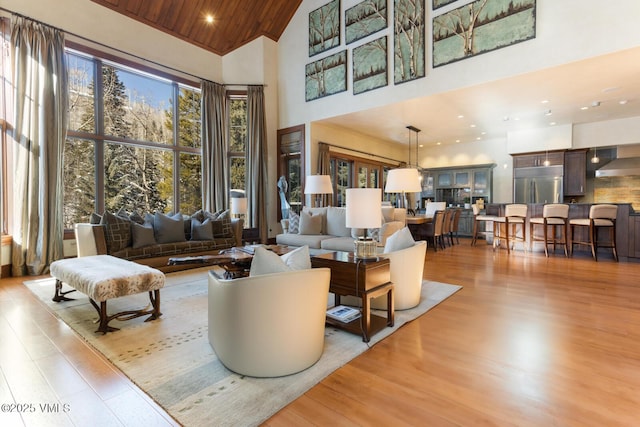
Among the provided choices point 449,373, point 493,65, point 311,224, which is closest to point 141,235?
point 311,224

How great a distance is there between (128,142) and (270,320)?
6007 mm

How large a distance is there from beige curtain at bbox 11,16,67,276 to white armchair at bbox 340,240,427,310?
196 inches

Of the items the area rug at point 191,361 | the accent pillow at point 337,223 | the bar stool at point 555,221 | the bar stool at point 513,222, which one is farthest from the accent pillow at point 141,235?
the bar stool at point 555,221

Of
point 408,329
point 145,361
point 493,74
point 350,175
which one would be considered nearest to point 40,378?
point 145,361

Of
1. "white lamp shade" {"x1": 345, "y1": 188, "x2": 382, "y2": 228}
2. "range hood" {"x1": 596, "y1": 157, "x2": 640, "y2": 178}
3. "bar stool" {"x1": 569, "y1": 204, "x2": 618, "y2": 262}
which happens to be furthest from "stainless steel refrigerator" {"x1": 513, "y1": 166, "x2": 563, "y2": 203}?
"white lamp shade" {"x1": 345, "y1": 188, "x2": 382, "y2": 228}

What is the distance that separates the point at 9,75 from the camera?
186 inches

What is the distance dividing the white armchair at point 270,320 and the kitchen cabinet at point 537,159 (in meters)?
8.63

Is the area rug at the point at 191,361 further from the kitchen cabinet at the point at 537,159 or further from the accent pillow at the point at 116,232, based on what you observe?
the kitchen cabinet at the point at 537,159

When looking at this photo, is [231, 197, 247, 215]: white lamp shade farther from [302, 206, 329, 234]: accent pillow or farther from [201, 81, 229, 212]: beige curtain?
[302, 206, 329, 234]: accent pillow

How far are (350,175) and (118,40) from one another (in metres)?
5.98

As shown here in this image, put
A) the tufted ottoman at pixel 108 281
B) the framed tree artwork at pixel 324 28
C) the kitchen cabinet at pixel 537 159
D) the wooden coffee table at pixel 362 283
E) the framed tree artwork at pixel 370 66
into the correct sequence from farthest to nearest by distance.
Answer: the kitchen cabinet at pixel 537 159 < the framed tree artwork at pixel 324 28 < the framed tree artwork at pixel 370 66 < the tufted ottoman at pixel 108 281 < the wooden coffee table at pixel 362 283

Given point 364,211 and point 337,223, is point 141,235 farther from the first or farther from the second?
point 364,211

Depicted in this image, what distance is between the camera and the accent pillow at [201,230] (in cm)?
531

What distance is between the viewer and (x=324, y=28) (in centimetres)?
702
